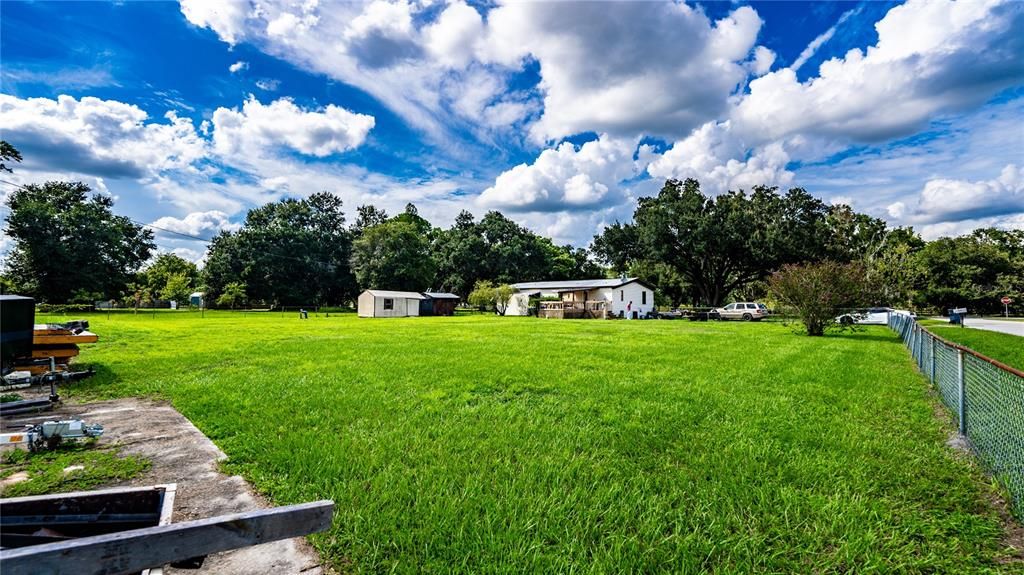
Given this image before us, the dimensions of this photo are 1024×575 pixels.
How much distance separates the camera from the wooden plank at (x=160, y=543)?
124 cm

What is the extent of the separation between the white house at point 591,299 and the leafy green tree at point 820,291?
1844 cm

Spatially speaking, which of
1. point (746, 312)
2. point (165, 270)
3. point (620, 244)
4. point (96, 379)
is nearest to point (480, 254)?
point (620, 244)

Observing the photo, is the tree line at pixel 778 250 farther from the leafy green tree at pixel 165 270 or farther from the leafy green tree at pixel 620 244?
the leafy green tree at pixel 165 270

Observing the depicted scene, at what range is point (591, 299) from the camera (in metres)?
37.5

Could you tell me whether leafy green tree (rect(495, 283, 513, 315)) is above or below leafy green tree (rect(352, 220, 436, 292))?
below

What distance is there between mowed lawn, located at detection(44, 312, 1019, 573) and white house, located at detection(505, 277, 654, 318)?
2734 centimetres

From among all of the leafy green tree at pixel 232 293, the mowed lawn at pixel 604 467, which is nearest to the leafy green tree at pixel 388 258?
the leafy green tree at pixel 232 293

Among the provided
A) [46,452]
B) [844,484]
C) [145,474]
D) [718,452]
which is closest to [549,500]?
[718,452]

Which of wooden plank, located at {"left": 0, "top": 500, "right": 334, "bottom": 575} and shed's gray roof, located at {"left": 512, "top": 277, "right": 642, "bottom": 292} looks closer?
wooden plank, located at {"left": 0, "top": 500, "right": 334, "bottom": 575}

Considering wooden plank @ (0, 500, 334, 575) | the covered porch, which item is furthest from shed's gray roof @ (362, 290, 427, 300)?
wooden plank @ (0, 500, 334, 575)

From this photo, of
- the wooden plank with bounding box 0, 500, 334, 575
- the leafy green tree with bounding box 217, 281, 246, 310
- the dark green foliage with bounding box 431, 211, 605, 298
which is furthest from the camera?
the dark green foliage with bounding box 431, 211, 605, 298

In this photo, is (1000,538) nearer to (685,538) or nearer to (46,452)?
(685,538)

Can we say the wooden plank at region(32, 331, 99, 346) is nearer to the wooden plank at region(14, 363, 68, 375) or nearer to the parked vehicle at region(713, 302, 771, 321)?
the wooden plank at region(14, 363, 68, 375)

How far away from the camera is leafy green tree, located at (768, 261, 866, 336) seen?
1595 centimetres
